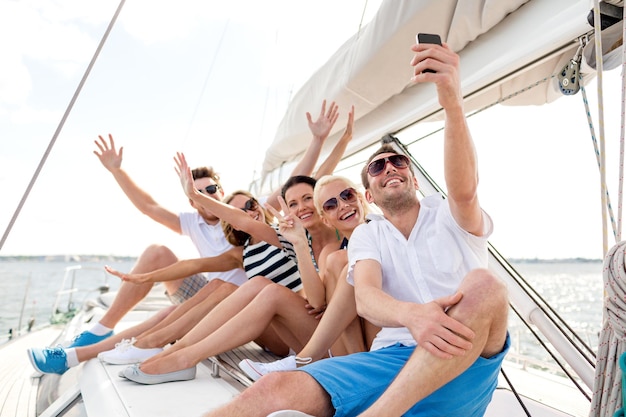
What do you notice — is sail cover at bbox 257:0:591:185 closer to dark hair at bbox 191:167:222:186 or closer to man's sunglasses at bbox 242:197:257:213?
man's sunglasses at bbox 242:197:257:213

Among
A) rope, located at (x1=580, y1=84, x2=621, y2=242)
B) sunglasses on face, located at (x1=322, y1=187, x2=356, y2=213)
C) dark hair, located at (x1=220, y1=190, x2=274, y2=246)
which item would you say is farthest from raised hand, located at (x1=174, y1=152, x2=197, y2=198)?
rope, located at (x1=580, y1=84, x2=621, y2=242)

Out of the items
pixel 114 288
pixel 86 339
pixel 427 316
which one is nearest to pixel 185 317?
pixel 86 339

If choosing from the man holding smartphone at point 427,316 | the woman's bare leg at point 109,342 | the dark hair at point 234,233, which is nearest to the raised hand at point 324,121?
the dark hair at point 234,233

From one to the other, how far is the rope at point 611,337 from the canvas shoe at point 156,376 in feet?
5.03

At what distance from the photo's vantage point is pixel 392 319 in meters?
1.37

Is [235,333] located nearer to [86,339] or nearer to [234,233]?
[234,233]

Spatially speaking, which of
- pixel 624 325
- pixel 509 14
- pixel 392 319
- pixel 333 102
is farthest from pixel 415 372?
pixel 333 102

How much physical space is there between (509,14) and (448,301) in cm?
108

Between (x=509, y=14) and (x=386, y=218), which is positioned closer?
(x=509, y=14)

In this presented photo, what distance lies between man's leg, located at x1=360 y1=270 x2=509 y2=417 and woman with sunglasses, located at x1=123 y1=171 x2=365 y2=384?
0.58 meters

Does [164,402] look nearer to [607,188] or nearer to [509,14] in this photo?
[607,188]

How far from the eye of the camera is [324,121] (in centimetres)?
300

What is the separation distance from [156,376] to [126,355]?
504 millimetres

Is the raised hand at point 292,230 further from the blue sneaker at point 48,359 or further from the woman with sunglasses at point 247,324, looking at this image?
the blue sneaker at point 48,359
